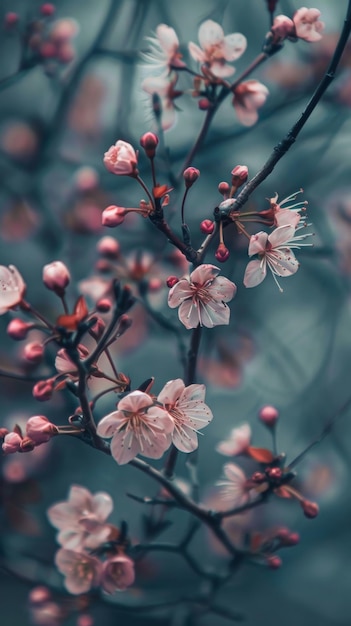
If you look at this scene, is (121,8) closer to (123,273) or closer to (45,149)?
(45,149)

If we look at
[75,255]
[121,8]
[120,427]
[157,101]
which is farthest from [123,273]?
[121,8]

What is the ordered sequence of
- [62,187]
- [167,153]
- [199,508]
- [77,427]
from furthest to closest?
[62,187] < [167,153] < [199,508] < [77,427]

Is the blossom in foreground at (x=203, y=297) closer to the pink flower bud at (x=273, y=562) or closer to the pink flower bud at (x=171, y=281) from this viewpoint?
the pink flower bud at (x=171, y=281)

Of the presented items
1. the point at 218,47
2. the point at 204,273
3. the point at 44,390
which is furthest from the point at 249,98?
the point at 44,390

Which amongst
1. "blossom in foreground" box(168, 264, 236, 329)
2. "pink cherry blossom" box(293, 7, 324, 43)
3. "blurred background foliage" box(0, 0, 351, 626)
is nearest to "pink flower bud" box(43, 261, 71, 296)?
"blossom in foreground" box(168, 264, 236, 329)

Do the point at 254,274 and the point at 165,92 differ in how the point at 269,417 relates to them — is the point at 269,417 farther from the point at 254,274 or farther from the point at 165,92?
the point at 165,92
